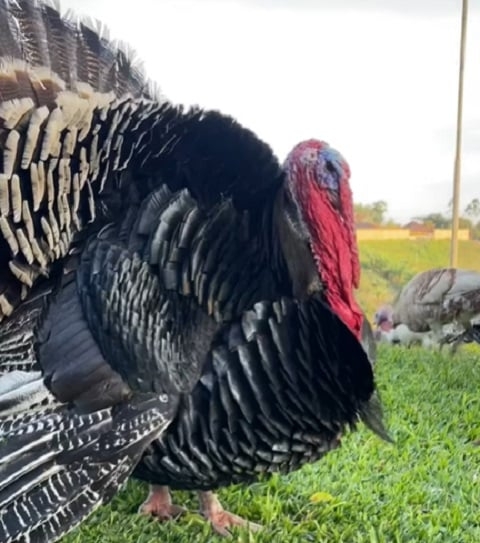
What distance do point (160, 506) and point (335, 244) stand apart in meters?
1.01

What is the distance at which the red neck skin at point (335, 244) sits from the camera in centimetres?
215

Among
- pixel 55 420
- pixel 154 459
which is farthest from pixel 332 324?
pixel 55 420

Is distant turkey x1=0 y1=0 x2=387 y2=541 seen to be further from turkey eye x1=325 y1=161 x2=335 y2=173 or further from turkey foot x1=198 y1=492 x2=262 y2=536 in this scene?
turkey foot x1=198 y1=492 x2=262 y2=536

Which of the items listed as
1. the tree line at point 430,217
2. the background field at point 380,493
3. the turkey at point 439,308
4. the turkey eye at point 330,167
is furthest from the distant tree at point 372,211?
the turkey eye at point 330,167

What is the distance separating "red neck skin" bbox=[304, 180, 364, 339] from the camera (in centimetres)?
215

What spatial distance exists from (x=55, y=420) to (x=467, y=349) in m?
3.29

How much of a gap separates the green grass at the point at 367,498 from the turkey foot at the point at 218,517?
32mm

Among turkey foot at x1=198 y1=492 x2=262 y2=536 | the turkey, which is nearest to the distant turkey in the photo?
turkey foot at x1=198 y1=492 x2=262 y2=536

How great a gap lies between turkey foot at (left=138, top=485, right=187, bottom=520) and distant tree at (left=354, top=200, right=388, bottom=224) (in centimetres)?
188

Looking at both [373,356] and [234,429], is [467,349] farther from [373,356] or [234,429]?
[234,429]

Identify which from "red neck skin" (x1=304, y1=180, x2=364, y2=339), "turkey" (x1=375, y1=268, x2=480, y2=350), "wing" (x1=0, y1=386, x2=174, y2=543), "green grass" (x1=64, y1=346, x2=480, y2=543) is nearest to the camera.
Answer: "wing" (x1=0, y1=386, x2=174, y2=543)


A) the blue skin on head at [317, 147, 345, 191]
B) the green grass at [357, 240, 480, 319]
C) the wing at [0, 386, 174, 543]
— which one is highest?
the blue skin on head at [317, 147, 345, 191]

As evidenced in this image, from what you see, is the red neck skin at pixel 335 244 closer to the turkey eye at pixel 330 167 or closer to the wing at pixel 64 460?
the turkey eye at pixel 330 167

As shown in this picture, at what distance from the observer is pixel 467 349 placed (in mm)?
4836
